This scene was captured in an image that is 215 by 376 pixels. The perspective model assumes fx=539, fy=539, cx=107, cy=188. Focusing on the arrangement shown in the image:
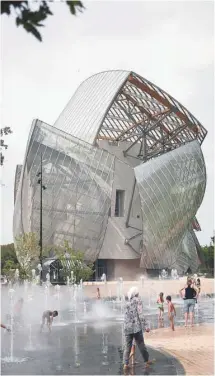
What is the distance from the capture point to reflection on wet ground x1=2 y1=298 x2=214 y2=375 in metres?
8.66

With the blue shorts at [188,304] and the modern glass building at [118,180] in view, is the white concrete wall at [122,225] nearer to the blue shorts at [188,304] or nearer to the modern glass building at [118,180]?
the modern glass building at [118,180]

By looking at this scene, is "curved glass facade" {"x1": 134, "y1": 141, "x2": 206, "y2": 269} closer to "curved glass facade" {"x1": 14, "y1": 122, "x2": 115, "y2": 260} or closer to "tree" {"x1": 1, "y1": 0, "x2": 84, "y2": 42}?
"curved glass facade" {"x1": 14, "y1": 122, "x2": 115, "y2": 260}

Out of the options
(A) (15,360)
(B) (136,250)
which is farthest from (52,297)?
(B) (136,250)

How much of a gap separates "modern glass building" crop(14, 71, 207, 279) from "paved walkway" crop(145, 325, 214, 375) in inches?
1275

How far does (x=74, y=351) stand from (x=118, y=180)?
43.6m

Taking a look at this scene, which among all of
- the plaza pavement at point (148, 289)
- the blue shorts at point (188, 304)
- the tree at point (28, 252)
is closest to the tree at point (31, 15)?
the blue shorts at point (188, 304)

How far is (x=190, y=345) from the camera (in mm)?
11109

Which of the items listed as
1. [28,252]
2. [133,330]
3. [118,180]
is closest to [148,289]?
[28,252]

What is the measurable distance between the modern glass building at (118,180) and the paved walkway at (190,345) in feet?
106

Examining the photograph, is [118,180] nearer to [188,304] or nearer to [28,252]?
[28,252]

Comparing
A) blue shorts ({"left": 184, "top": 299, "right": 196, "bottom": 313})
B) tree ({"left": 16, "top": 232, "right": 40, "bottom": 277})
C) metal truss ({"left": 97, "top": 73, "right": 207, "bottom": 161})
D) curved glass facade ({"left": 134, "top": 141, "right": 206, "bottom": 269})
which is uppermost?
metal truss ({"left": 97, "top": 73, "right": 207, "bottom": 161})

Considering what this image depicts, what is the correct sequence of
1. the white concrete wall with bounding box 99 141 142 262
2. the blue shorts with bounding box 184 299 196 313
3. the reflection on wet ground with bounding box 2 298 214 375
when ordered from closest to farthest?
the reflection on wet ground with bounding box 2 298 214 375 < the blue shorts with bounding box 184 299 196 313 < the white concrete wall with bounding box 99 141 142 262

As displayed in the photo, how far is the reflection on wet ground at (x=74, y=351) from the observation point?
8664mm

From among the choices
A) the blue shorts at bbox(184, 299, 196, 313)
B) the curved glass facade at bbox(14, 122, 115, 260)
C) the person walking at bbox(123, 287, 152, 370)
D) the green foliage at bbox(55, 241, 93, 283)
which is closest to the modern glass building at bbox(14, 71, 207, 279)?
the curved glass facade at bbox(14, 122, 115, 260)
